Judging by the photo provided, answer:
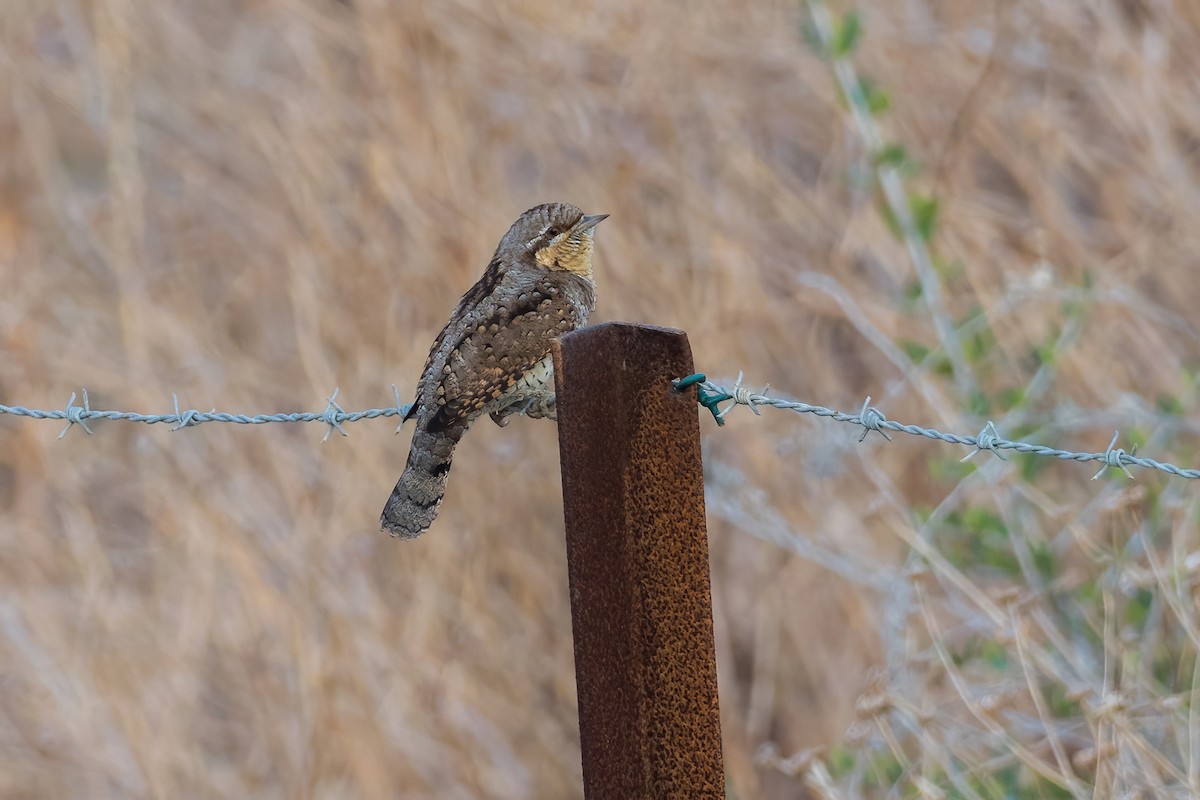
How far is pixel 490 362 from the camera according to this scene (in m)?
3.21

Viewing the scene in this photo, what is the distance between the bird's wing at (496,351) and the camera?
3.15 m

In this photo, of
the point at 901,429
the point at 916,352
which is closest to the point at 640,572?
the point at 901,429

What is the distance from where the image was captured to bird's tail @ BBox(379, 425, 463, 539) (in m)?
3.16

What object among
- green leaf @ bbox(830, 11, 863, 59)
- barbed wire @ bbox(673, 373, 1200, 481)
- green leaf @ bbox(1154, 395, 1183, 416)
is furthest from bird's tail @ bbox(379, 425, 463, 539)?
green leaf @ bbox(1154, 395, 1183, 416)

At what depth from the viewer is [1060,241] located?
487 centimetres

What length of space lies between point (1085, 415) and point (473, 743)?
2330 mm

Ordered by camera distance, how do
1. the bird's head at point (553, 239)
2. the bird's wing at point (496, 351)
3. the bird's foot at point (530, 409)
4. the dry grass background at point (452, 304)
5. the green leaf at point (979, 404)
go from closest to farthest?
the bird's wing at point (496, 351) < the bird's foot at point (530, 409) < the bird's head at point (553, 239) < the green leaf at point (979, 404) < the dry grass background at point (452, 304)

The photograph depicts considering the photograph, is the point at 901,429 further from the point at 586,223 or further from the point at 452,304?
the point at 452,304

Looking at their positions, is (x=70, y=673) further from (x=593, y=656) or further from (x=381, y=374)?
(x=593, y=656)

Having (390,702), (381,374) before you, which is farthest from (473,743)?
(381,374)

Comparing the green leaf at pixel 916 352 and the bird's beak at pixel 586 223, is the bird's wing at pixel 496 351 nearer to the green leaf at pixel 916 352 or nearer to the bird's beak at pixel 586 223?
the bird's beak at pixel 586 223

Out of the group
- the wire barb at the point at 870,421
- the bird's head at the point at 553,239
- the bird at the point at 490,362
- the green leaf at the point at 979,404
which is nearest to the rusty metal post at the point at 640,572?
the wire barb at the point at 870,421

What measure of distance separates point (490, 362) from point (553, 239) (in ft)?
2.19

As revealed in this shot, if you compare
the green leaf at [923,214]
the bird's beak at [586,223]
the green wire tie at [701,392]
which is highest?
the green leaf at [923,214]
